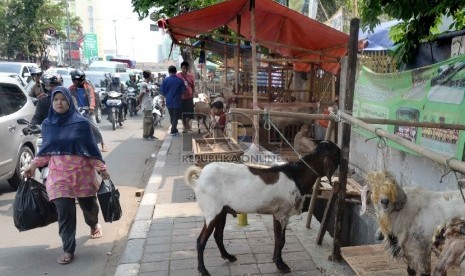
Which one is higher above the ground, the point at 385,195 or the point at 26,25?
the point at 26,25

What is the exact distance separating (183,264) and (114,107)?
31.9 feet

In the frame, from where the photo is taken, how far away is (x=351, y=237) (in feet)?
16.9

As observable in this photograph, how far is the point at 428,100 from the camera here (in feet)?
14.7

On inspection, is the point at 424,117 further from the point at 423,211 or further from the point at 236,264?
the point at 236,264

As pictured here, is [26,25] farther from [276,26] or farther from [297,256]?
[297,256]

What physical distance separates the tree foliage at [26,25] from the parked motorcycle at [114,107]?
57.3 feet

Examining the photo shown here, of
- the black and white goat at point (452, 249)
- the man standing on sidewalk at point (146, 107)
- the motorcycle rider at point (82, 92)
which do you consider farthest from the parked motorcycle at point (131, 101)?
the black and white goat at point (452, 249)

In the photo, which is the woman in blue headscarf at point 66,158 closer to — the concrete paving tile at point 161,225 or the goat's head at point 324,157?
the concrete paving tile at point 161,225

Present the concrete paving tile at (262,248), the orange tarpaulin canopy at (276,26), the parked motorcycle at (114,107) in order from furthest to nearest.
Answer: the parked motorcycle at (114,107) → the orange tarpaulin canopy at (276,26) → the concrete paving tile at (262,248)

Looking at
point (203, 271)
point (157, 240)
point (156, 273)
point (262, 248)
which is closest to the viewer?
point (203, 271)

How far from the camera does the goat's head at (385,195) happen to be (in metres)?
2.55

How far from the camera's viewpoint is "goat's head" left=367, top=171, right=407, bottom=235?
2553 millimetres

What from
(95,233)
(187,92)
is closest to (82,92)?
(187,92)

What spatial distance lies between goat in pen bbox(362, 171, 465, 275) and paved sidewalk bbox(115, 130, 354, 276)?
3.57 ft
